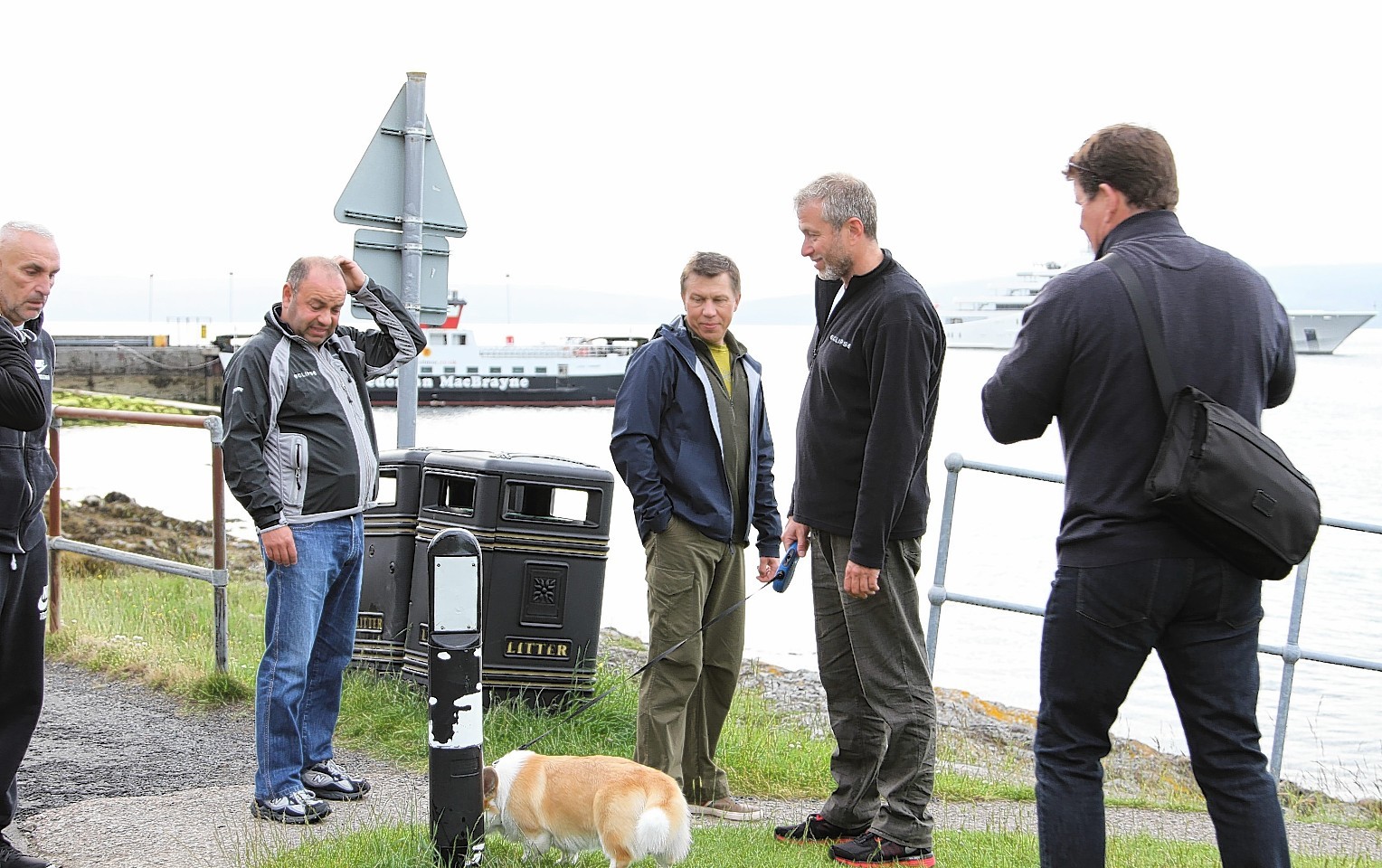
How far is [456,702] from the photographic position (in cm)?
339

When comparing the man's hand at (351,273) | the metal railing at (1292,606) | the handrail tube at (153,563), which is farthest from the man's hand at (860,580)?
the handrail tube at (153,563)

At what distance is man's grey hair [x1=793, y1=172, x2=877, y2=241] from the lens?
13.0 feet

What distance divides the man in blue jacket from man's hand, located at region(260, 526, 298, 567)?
121cm

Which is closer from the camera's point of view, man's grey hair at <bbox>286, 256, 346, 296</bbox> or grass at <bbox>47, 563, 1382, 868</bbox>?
grass at <bbox>47, 563, 1382, 868</bbox>

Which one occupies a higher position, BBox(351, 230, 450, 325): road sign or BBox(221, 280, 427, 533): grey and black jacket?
BBox(351, 230, 450, 325): road sign

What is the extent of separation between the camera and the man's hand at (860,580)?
3.83 m

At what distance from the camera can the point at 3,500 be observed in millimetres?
3607

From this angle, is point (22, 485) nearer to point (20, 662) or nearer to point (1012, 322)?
point (20, 662)

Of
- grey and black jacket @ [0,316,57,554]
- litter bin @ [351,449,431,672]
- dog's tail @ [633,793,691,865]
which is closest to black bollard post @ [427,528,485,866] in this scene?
dog's tail @ [633,793,691,865]

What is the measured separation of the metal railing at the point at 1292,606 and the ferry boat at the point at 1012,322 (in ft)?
387

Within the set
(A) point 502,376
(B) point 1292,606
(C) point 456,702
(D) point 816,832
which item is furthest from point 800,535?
(A) point 502,376

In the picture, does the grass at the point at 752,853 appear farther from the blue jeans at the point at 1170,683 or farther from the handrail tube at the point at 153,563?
the handrail tube at the point at 153,563

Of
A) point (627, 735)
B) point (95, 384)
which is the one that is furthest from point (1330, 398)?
point (627, 735)

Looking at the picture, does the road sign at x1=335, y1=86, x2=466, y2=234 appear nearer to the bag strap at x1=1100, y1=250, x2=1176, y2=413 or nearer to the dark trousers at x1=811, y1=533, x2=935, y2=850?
the dark trousers at x1=811, y1=533, x2=935, y2=850
